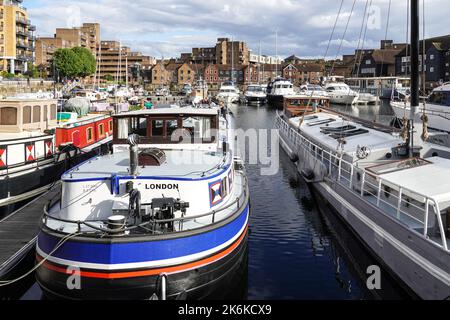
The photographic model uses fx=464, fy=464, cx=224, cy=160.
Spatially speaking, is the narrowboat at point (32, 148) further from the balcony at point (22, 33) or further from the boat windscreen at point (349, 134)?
the balcony at point (22, 33)

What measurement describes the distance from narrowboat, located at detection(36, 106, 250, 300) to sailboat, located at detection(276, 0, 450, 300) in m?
4.34

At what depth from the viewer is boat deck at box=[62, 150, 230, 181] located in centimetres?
1271

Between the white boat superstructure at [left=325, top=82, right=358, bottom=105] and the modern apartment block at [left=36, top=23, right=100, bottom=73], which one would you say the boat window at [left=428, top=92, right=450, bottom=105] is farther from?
the modern apartment block at [left=36, top=23, right=100, bottom=73]

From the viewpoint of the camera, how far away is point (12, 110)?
2181cm

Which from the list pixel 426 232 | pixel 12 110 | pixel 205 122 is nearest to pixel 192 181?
pixel 205 122

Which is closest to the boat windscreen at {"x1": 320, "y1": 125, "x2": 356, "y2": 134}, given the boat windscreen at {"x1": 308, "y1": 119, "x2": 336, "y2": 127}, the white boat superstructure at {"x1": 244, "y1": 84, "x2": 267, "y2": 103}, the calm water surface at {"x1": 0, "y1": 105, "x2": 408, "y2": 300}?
the boat windscreen at {"x1": 308, "y1": 119, "x2": 336, "y2": 127}

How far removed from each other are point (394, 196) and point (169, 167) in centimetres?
671

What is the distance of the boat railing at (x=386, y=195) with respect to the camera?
11.8 meters

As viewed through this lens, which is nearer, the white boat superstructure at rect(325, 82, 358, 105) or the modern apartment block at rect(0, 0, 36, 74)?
the white boat superstructure at rect(325, 82, 358, 105)

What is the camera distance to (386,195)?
53.6ft

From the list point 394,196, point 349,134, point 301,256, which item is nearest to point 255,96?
point 349,134

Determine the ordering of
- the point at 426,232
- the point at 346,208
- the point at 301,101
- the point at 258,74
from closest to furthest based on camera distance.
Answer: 1. the point at 426,232
2. the point at 346,208
3. the point at 301,101
4. the point at 258,74

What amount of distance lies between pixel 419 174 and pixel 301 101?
110 ft

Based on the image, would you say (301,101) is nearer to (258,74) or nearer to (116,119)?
(116,119)
